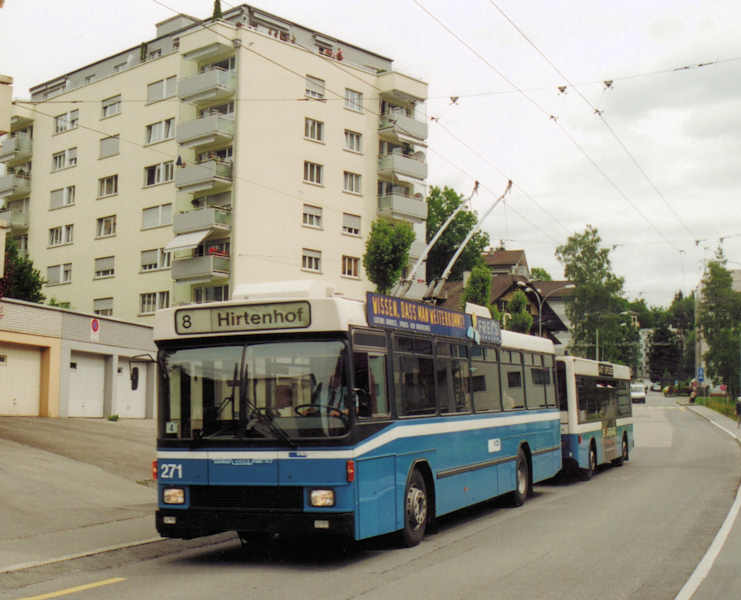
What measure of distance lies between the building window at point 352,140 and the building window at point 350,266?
19.1ft

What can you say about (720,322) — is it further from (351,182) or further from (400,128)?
(351,182)

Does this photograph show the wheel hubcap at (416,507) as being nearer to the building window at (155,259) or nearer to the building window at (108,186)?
the building window at (155,259)

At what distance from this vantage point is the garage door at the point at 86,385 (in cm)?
3027

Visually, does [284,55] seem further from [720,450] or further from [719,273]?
[719,273]

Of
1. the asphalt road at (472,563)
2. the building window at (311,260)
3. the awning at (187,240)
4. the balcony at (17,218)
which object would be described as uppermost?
the balcony at (17,218)

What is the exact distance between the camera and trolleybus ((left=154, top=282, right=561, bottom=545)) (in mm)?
9062

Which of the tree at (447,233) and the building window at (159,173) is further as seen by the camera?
the tree at (447,233)

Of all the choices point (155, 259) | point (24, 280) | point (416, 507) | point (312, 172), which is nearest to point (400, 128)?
point (312, 172)

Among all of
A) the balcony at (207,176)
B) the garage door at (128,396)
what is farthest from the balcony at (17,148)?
the garage door at (128,396)

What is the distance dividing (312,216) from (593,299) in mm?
39026

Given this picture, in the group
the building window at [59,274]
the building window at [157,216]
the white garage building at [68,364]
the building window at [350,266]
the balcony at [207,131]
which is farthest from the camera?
the building window at [59,274]

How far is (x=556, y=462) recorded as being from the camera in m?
→ 17.2

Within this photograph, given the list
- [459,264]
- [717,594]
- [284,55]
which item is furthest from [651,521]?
[459,264]

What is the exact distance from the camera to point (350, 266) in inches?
1918
